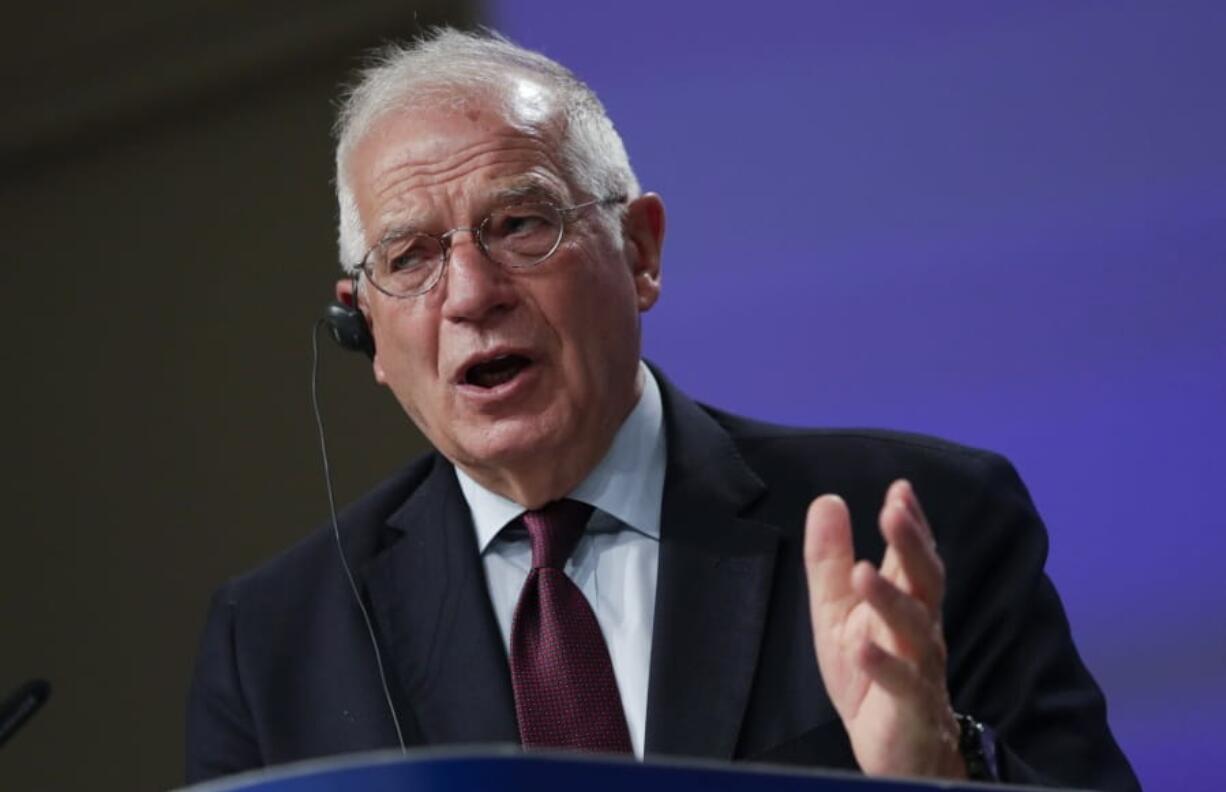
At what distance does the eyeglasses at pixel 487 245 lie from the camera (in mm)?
2254

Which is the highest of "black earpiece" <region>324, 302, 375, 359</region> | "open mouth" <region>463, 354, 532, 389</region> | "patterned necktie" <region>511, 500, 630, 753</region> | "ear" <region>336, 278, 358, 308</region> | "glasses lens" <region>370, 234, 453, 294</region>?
"glasses lens" <region>370, 234, 453, 294</region>

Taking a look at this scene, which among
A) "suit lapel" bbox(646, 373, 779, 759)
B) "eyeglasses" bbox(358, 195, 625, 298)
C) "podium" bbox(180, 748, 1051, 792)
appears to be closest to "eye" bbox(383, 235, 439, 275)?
"eyeglasses" bbox(358, 195, 625, 298)

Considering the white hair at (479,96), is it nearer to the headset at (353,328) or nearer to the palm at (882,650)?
the headset at (353,328)

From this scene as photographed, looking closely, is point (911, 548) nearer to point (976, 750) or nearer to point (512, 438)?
point (976, 750)

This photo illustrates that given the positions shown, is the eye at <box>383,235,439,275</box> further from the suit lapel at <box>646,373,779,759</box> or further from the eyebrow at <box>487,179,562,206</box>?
the suit lapel at <box>646,373,779,759</box>

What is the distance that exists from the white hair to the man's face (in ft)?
0.07

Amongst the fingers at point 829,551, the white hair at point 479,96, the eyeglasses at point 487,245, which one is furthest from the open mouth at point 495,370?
the fingers at point 829,551

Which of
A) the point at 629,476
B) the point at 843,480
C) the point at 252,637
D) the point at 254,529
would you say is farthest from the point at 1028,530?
the point at 254,529

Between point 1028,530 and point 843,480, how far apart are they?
0.21 meters

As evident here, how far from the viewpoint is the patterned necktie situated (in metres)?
2.11

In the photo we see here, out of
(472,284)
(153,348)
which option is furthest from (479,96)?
(153,348)

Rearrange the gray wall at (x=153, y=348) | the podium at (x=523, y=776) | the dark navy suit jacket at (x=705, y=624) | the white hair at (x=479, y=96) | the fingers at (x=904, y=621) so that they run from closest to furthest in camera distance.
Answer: the podium at (x=523, y=776)
the fingers at (x=904, y=621)
the dark navy suit jacket at (x=705, y=624)
the white hair at (x=479, y=96)
the gray wall at (x=153, y=348)

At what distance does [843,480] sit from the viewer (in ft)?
7.54

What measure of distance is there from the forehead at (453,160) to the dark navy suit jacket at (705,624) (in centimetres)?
32
